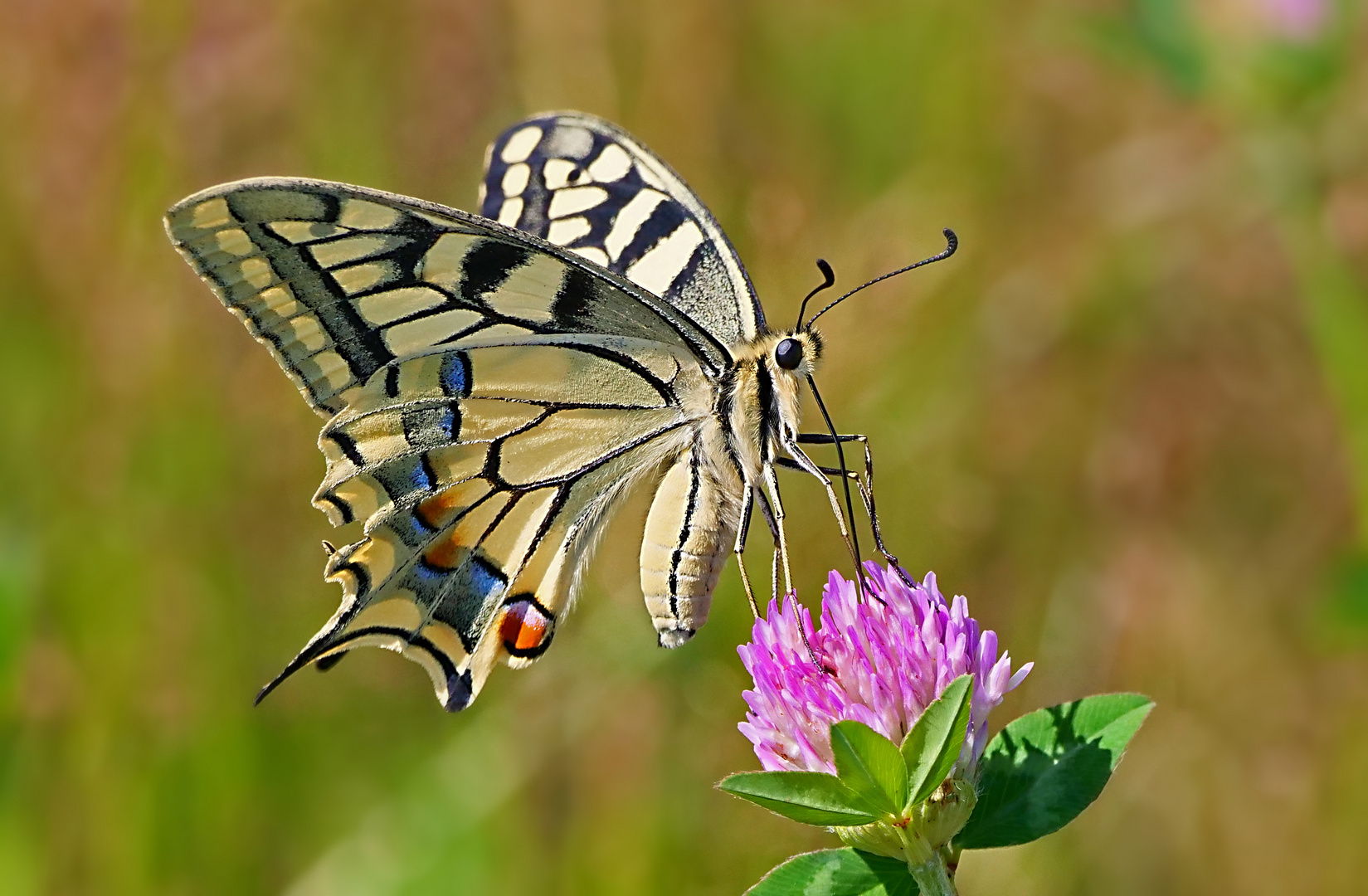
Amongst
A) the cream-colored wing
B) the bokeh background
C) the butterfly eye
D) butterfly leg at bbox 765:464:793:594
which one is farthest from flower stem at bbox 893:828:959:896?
the bokeh background

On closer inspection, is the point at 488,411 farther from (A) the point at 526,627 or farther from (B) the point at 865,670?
(B) the point at 865,670

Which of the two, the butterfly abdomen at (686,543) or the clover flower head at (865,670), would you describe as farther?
the butterfly abdomen at (686,543)

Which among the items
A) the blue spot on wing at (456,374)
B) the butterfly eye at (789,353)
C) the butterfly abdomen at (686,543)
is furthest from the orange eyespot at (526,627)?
the butterfly eye at (789,353)

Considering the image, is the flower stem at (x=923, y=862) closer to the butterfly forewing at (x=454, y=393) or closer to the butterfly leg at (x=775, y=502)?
the butterfly leg at (x=775, y=502)

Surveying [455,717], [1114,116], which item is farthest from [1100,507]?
[455,717]

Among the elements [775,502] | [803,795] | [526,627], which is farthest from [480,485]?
[803,795]

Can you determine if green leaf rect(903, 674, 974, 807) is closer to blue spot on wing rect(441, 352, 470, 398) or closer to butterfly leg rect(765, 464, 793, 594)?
butterfly leg rect(765, 464, 793, 594)
